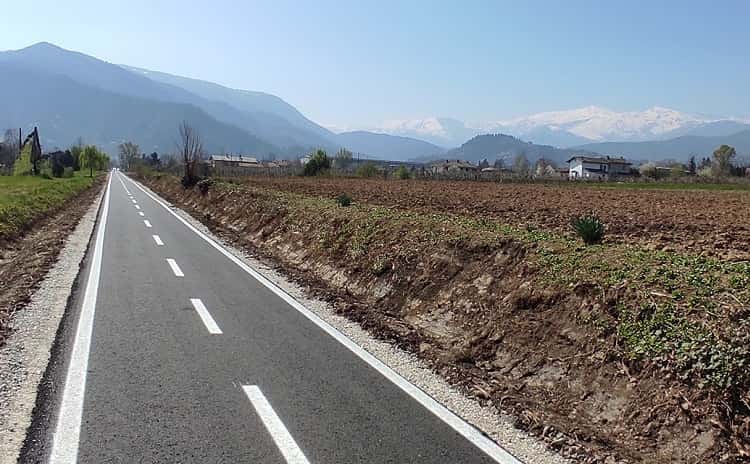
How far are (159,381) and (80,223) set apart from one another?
17.9 metres

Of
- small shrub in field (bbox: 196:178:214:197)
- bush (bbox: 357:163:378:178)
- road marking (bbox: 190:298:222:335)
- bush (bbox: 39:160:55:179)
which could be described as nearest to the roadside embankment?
road marking (bbox: 190:298:222:335)

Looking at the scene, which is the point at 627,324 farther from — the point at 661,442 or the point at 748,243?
the point at 748,243

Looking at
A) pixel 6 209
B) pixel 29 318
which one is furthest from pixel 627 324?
pixel 6 209

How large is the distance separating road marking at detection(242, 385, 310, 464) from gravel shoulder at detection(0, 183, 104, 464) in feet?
5.66

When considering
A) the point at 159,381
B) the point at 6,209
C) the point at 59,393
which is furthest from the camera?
the point at 6,209

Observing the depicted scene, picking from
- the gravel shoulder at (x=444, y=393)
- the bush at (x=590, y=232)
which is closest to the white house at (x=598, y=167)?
the bush at (x=590, y=232)

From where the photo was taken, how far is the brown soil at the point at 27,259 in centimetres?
827

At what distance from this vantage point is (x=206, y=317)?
7.85 metres

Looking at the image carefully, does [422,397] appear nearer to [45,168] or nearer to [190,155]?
[190,155]

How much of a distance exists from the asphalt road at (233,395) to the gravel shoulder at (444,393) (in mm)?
153

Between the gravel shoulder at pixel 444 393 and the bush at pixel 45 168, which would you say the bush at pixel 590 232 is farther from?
the bush at pixel 45 168

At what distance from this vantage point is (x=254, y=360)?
6062 millimetres

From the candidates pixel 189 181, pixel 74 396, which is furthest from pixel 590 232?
pixel 189 181

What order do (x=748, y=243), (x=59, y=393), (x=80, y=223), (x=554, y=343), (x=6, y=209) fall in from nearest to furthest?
1. (x=59, y=393)
2. (x=554, y=343)
3. (x=748, y=243)
4. (x=6, y=209)
5. (x=80, y=223)
